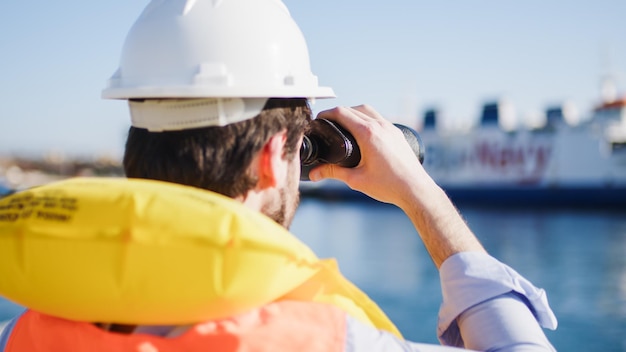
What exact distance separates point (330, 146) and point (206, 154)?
0.29m

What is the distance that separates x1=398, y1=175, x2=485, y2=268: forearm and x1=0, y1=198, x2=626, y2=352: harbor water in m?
7.63

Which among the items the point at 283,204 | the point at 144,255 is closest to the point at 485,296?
the point at 283,204

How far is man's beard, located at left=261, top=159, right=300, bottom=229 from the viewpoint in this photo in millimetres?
730

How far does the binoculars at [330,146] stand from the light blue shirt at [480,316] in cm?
22

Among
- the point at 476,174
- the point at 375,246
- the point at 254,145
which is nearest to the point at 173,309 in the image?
the point at 254,145

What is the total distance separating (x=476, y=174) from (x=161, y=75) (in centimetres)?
2755

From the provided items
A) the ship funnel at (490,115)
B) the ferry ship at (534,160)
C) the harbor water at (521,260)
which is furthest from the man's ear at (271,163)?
the ship funnel at (490,115)

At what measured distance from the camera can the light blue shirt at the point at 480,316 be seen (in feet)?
2.06

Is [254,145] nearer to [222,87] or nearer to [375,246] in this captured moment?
[222,87]

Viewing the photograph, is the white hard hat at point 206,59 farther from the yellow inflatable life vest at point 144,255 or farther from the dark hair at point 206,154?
the yellow inflatable life vest at point 144,255

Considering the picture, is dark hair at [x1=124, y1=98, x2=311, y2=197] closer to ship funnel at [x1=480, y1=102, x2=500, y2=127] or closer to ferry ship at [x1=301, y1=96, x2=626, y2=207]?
ferry ship at [x1=301, y1=96, x2=626, y2=207]

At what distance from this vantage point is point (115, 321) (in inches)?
24.8

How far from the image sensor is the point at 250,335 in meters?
0.60

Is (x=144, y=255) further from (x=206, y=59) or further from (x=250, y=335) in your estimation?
(x=206, y=59)
